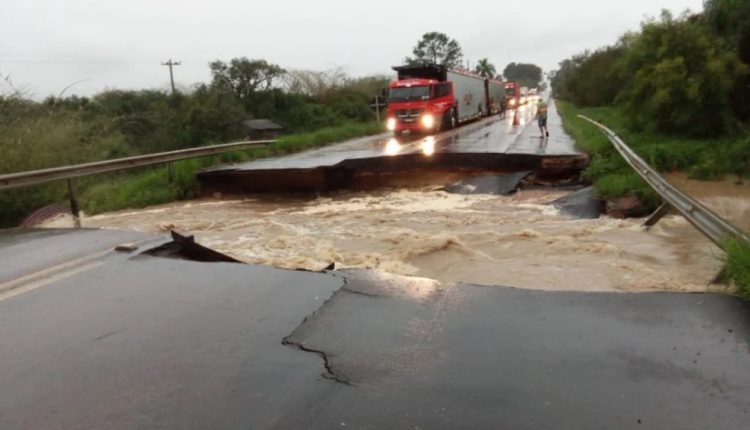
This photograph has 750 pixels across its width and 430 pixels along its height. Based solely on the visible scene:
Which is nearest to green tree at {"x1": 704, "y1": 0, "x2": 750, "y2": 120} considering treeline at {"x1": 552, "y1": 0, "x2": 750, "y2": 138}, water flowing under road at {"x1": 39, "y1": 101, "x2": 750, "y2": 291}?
treeline at {"x1": 552, "y1": 0, "x2": 750, "y2": 138}

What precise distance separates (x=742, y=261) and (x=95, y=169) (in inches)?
369

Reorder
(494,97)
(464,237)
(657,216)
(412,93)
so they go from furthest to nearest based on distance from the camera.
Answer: (494,97) → (412,93) → (464,237) → (657,216)

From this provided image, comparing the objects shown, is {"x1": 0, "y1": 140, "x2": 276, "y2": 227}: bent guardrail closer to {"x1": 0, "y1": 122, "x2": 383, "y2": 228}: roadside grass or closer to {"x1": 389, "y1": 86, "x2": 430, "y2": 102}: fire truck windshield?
{"x1": 0, "y1": 122, "x2": 383, "y2": 228}: roadside grass

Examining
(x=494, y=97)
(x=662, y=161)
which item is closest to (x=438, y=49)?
(x=494, y=97)

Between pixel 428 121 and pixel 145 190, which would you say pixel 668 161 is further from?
pixel 428 121

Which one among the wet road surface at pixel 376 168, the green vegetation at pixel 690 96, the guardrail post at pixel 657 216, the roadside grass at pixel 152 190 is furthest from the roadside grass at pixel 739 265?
the roadside grass at pixel 152 190

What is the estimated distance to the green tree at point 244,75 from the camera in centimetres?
5056

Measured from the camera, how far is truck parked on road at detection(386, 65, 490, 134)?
89.3ft

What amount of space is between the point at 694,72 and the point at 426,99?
46.3ft

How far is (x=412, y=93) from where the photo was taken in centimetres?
2759

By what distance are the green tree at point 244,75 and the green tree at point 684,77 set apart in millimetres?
40082

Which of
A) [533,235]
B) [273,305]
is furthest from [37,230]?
[533,235]

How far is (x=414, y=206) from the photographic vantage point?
11.8m

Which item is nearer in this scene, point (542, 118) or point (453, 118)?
point (542, 118)
